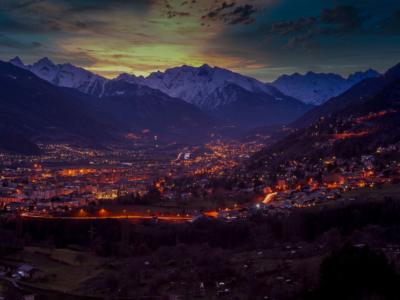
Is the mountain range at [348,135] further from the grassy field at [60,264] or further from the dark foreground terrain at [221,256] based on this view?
the grassy field at [60,264]

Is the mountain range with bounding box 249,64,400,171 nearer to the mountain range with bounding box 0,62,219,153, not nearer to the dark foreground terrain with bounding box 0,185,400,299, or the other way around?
the dark foreground terrain with bounding box 0,185,400,299

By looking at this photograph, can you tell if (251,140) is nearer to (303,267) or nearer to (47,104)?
(47,104)

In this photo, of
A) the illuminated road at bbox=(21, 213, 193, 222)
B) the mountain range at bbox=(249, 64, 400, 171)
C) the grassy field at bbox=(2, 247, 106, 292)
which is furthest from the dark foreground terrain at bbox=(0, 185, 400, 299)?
the mountain range at bbox=(249, 64, 400, 171)

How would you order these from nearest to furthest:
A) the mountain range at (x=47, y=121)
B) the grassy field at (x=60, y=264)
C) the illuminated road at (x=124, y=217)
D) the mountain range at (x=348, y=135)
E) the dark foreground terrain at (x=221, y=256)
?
the dark foreground terrain at (x=221, y=256) < the grassy field at (x=60, y=264) < the illuminated road at (x=124, y=217) < the mountain range at (x=348, y=135) < the mountain range at (x=47, y=121)

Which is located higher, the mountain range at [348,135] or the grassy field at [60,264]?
the mountain range at [348,135]

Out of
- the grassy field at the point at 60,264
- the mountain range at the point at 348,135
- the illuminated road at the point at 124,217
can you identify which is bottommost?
the grassy field at the point at 60,264

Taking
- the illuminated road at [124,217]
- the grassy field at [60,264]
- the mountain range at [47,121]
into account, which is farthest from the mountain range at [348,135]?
the mountain range at [47,121]

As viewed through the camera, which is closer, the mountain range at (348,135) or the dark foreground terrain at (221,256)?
the dark foreground terrain at (221,256)

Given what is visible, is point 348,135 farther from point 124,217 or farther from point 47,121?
point 47,121

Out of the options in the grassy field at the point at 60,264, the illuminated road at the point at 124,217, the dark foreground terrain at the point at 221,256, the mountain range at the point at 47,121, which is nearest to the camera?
the dark foreground terrain at the point at 221,256

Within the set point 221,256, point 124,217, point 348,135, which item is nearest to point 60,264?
point 221,256
